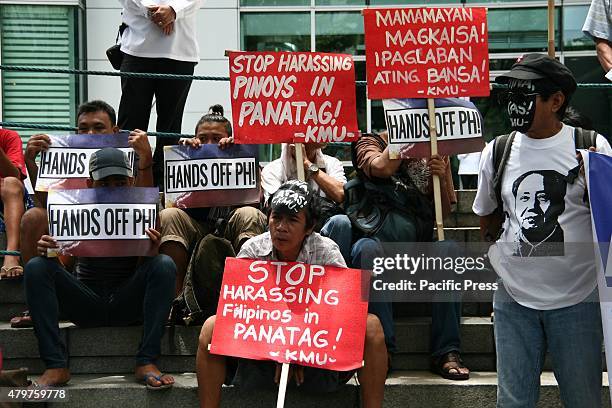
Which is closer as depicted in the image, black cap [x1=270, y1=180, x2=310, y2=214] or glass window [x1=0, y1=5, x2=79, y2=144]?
black cap [x1=270, y1=180, x2=310, y2=214]

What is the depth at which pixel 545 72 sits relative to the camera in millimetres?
4266

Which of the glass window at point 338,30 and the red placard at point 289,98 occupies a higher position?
the glass window at point 338,30

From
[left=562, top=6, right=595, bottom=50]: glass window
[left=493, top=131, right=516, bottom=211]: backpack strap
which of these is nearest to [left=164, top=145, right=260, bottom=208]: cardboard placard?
[left=493, top=131, right=516, bottom=211]: backpack strap

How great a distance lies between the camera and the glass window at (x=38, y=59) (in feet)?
41.5

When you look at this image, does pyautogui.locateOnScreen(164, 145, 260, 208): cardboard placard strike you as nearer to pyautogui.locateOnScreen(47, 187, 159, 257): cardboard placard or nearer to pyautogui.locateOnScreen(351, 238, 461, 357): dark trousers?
pyautogui.locateOnScreen(47, 187, 159, 257): cardboard placard

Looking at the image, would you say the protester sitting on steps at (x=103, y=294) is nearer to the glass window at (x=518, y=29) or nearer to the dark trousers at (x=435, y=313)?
the dark trousers at (x=435, y=313)

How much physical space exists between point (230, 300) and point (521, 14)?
8919 mm

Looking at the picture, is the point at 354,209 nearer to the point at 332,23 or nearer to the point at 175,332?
the point at 175,332

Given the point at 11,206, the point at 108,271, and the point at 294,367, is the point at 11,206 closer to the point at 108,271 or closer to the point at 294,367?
the point at 108,271

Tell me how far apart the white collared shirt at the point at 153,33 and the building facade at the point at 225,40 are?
557cm

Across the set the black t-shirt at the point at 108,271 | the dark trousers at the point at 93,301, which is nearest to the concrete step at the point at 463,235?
the dark trousers at the point at 93,301

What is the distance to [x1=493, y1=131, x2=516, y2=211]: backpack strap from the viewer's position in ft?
14.4

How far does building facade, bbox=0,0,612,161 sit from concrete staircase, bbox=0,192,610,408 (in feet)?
22.7

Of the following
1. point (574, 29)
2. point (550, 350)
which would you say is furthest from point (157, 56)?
point (574, 29)
